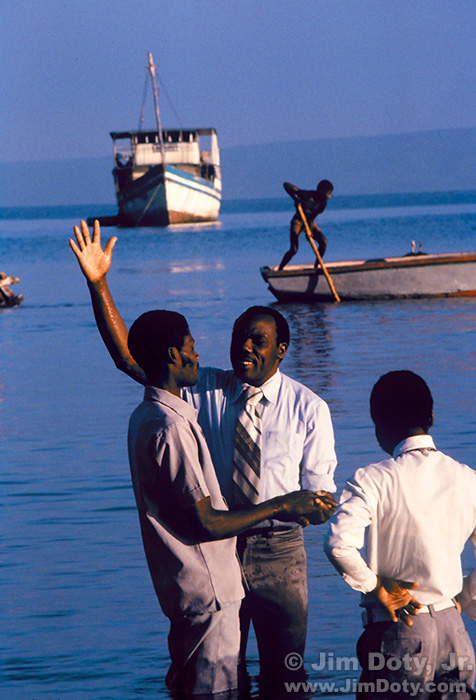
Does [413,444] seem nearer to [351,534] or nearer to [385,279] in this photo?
[351,534]

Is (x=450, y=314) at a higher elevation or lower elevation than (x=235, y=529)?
lower

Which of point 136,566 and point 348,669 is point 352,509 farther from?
point 136,566

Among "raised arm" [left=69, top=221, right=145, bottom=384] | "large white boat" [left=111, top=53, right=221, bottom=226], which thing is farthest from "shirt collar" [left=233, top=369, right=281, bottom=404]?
"large white boat" [left=111, top=53, right=221, bottom=226]

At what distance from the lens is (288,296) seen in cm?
2191

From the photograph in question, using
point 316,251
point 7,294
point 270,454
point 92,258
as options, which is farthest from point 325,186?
point 270,454

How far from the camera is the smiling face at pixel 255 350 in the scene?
3.52m

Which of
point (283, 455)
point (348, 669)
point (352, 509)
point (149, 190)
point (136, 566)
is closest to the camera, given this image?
point (352, 509)

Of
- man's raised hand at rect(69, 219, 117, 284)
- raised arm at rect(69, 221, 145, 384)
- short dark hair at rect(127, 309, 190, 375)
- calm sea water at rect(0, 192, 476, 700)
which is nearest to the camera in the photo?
short dark hair at rect(127, 309, 190, 375)

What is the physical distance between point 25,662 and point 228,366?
1038 cm

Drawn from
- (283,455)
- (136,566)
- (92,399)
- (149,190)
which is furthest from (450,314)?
(149,190)

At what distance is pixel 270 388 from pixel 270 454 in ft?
0.70

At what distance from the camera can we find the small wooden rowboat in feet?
69.8

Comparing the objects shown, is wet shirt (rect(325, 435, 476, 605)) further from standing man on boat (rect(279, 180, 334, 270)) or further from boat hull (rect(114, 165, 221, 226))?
boat hull (rect(114, 165, 221, 226))

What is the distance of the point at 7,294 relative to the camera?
27.1 meters
